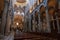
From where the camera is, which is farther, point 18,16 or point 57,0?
point 18,16

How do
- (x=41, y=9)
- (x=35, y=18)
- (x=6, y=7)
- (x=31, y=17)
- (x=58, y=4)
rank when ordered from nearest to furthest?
(x=6, y=7), (x=58, y=4), (x=41, y=9), (x=35, y=18), (x=31, y=17)

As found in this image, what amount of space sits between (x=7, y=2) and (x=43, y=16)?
11080mm

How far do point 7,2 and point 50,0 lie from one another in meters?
7.56

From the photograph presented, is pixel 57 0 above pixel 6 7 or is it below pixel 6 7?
above

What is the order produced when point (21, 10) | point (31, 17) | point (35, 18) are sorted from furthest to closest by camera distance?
point (21, 10) → point (31, 17) → point (35, 18)

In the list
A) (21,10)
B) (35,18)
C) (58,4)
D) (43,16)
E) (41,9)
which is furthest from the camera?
(21,10)

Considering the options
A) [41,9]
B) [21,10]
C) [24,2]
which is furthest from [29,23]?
[24,2]

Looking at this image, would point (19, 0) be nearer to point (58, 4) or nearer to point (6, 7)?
point (58, 4)

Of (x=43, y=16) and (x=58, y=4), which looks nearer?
(x=58, y=4)

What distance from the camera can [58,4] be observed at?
660 inches

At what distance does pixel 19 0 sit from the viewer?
37188mm

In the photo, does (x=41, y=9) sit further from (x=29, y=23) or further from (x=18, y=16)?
(x=18, y=16)

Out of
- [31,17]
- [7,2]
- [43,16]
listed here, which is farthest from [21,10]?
→ [7,2]

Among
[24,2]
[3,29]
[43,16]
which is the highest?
[24,2]
